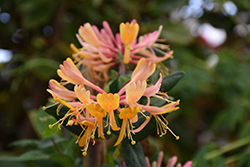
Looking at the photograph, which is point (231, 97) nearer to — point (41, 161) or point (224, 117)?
point (224, 117)

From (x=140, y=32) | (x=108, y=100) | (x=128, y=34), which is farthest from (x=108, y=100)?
(x=140, y=32)

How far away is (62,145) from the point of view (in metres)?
0.41

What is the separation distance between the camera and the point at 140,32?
927 millimetres

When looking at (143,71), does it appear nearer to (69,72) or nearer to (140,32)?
(69,72)

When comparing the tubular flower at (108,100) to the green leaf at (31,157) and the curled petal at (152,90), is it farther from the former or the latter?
the green leaf at (31,157)

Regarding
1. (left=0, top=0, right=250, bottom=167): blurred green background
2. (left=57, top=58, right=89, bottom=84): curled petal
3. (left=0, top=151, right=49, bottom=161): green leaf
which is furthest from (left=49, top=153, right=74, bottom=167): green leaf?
(left=0, top=0, right=250, bottom=167): blurred green background

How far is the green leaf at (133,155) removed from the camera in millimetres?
302

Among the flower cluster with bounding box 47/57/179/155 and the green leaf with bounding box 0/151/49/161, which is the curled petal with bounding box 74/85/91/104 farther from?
A: the green leaf with bounding box 0/151/49/161

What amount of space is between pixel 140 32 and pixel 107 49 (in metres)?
0.58

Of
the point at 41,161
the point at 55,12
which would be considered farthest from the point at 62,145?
the point at 55,12

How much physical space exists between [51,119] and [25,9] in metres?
0.58

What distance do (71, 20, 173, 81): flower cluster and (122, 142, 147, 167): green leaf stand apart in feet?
0.33

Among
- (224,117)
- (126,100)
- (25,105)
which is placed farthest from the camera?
(25,105)

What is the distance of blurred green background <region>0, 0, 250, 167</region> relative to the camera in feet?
2.65
